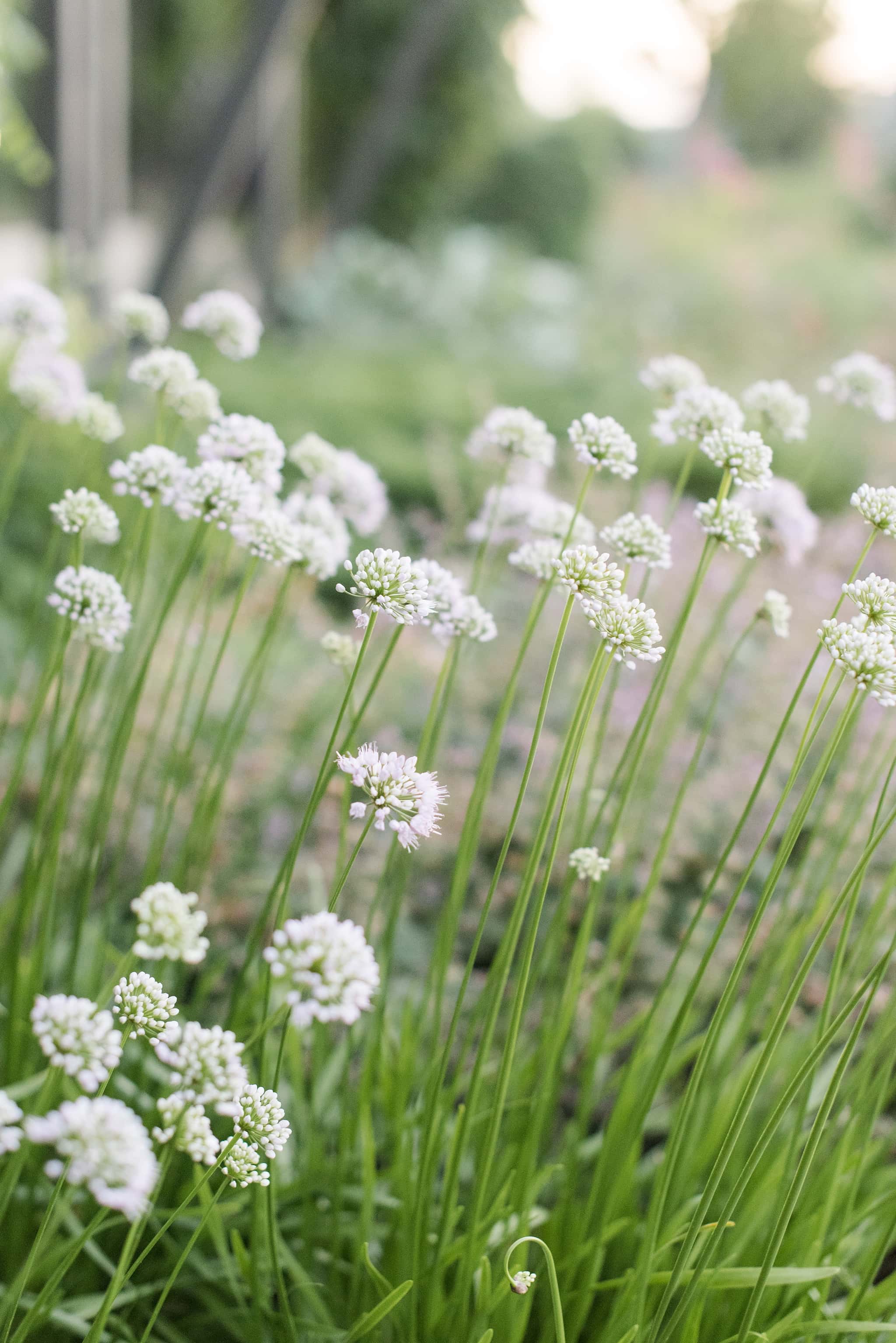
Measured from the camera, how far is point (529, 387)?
604cm

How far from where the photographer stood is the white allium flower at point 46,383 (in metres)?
1.43

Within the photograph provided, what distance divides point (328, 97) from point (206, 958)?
11.6 m

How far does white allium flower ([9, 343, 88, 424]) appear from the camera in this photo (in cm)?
143

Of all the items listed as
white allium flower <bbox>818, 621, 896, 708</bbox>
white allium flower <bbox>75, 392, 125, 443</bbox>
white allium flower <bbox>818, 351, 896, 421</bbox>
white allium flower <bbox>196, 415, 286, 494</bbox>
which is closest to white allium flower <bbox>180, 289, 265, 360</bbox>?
white allium flower <bbox>75, 392, 125, 443</bbox>

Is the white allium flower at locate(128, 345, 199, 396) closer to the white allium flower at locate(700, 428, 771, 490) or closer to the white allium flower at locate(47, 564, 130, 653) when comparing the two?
the white allium flower at locate(47, 564, 130, 653)

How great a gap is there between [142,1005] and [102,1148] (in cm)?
18

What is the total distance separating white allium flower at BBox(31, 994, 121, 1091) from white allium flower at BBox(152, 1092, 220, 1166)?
0.06 metres

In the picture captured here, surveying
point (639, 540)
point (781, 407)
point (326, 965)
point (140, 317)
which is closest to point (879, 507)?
point (639, 540)

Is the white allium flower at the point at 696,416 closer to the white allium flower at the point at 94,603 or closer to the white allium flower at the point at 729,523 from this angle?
the white allium flower at the point at 729,523

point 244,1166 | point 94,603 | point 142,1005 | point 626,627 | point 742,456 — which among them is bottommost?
point 244,1166

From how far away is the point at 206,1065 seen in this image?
0.67m

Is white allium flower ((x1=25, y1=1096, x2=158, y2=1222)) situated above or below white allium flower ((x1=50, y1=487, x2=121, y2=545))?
below

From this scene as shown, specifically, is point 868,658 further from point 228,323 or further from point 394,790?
point 228,323

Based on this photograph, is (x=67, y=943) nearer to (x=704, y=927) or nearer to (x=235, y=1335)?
(x=235, y=1335)
